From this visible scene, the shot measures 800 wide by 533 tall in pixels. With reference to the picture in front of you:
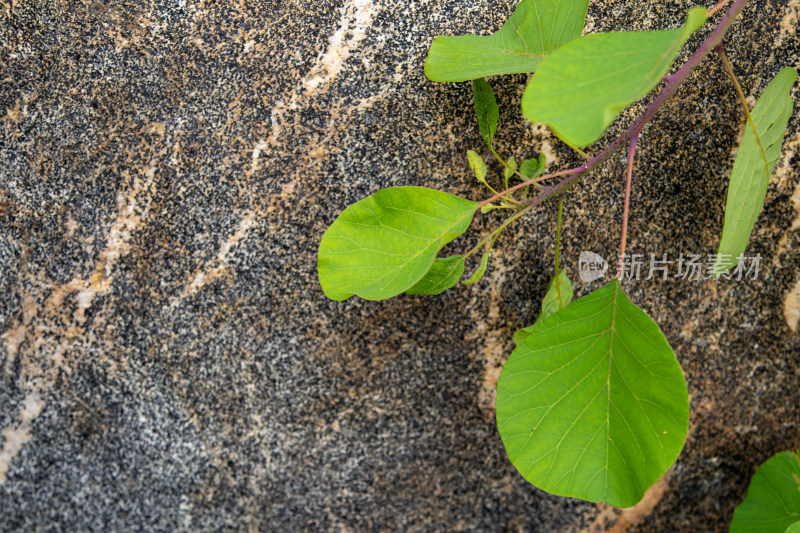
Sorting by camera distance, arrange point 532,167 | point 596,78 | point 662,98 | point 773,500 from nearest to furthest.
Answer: point 596,78
point 662,98
point 532,167
point 773,500

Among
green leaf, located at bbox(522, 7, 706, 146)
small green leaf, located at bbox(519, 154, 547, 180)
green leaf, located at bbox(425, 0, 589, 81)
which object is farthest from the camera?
small green leaf, located at bbox(519, 154, 547, 180)

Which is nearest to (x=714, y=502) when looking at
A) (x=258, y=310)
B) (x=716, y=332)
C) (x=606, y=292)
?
(x=716, y=332)

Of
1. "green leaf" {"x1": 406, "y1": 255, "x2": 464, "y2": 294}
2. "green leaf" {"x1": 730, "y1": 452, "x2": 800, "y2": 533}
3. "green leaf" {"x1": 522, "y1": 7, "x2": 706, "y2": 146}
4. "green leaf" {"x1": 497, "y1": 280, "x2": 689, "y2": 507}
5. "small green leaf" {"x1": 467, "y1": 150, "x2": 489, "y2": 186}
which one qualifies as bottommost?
"green leaf" {"x1": 730, "y1": 452, "x2": 800, "y2": 533}

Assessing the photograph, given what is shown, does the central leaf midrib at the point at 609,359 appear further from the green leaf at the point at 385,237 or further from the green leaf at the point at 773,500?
the green leaf at the point at 773,500

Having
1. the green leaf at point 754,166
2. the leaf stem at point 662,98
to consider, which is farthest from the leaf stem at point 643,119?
the green leaf at point 754,166

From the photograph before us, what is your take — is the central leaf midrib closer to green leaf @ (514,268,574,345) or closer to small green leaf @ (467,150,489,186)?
green leaf @ (514,268,574,345)

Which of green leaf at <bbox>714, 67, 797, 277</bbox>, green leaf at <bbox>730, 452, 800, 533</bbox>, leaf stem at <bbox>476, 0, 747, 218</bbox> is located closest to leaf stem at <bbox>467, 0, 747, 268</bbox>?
leaf stem at <bbox>476, 0, 747, 218</bbox>

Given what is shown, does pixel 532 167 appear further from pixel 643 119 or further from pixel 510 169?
pixel 643 119

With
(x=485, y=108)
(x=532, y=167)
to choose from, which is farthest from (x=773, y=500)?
(x=485, y=108)
